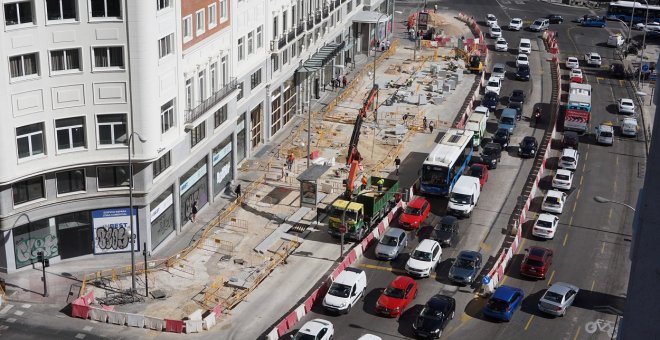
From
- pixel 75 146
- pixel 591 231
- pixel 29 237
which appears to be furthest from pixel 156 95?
pixel 591 231

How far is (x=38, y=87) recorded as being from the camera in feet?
181

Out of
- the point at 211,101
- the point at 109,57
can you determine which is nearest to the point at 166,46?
the point at 109,57

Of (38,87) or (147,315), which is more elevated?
(38,87)

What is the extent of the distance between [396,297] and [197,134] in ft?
72.6

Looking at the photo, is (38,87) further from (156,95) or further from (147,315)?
(147,315)

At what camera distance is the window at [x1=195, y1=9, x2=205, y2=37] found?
65812 mm

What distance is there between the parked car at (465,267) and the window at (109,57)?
88.4 ft

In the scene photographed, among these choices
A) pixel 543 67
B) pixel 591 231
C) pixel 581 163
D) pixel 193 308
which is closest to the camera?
pixel 193 308

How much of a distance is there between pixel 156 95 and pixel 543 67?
77.2 metres

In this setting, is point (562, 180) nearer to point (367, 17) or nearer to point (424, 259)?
point (424, 259)

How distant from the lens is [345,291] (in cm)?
5625

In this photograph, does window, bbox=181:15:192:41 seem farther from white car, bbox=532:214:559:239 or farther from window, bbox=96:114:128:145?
white car, bbox=532:214:559:239

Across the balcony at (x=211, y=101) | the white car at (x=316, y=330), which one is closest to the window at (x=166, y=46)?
the balcony at (x=211, y=101)

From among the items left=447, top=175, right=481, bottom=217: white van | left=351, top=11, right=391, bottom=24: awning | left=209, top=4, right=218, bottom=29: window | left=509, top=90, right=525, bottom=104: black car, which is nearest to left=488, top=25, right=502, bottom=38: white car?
left=351, top=11, right=391, bottom=24: awning
